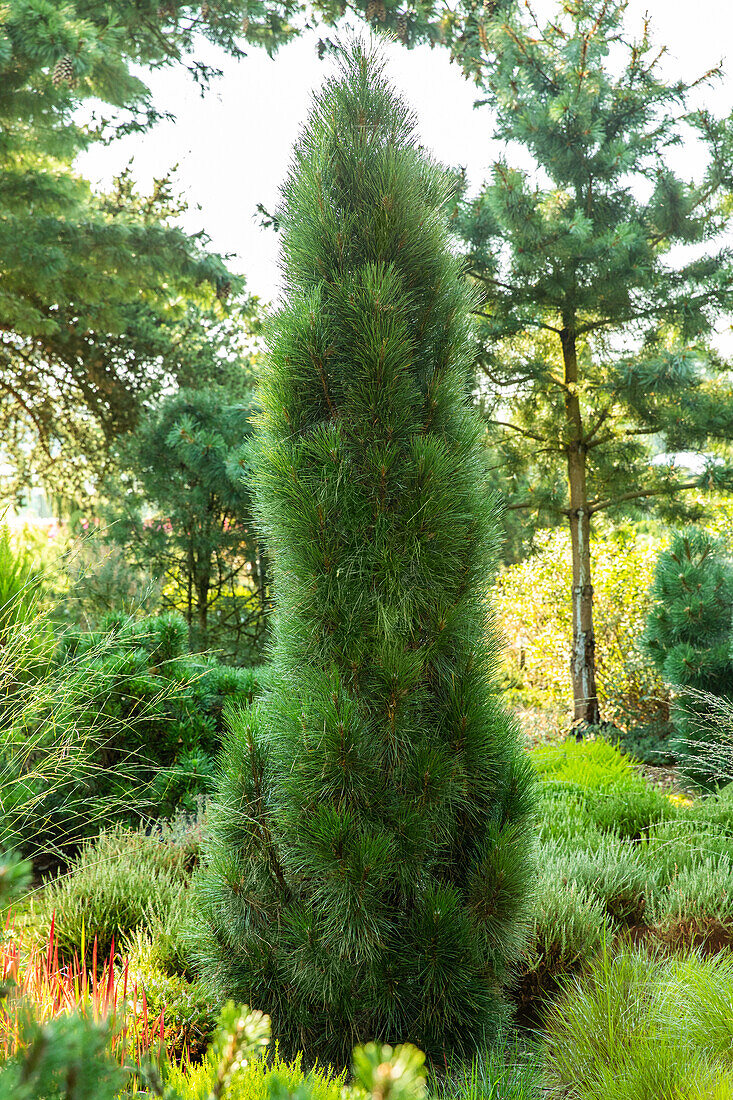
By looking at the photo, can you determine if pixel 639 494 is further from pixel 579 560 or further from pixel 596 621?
pixel 596 621

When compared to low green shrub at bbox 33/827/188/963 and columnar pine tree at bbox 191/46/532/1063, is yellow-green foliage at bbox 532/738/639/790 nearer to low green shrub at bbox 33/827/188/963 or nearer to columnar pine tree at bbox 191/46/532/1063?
low green shrub at bbox 33/827/188/963

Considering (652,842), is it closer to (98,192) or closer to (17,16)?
(17,16)

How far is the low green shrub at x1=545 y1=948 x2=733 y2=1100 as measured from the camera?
6.09ft

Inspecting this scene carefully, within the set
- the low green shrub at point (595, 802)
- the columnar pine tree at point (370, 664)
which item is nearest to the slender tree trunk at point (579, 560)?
the low green shrub at point (595, 802)

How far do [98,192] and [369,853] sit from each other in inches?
398

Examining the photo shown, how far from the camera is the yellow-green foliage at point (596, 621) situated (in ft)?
29.6

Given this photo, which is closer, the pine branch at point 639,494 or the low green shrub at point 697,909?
the low green shrub at point 697,909

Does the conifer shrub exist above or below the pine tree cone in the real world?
below

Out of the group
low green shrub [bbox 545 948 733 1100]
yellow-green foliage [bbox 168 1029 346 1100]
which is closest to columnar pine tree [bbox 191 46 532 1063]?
low green shrub [bbox 545 948 733 1100]

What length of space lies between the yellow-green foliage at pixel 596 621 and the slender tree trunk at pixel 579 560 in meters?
0.71

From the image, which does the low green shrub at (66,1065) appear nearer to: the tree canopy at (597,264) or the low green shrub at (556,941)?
the low green shrub at (556,941)

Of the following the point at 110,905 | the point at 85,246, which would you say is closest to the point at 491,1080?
the point at 110,905

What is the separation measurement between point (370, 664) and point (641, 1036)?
1.33 metres

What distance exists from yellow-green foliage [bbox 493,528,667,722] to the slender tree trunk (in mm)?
713
